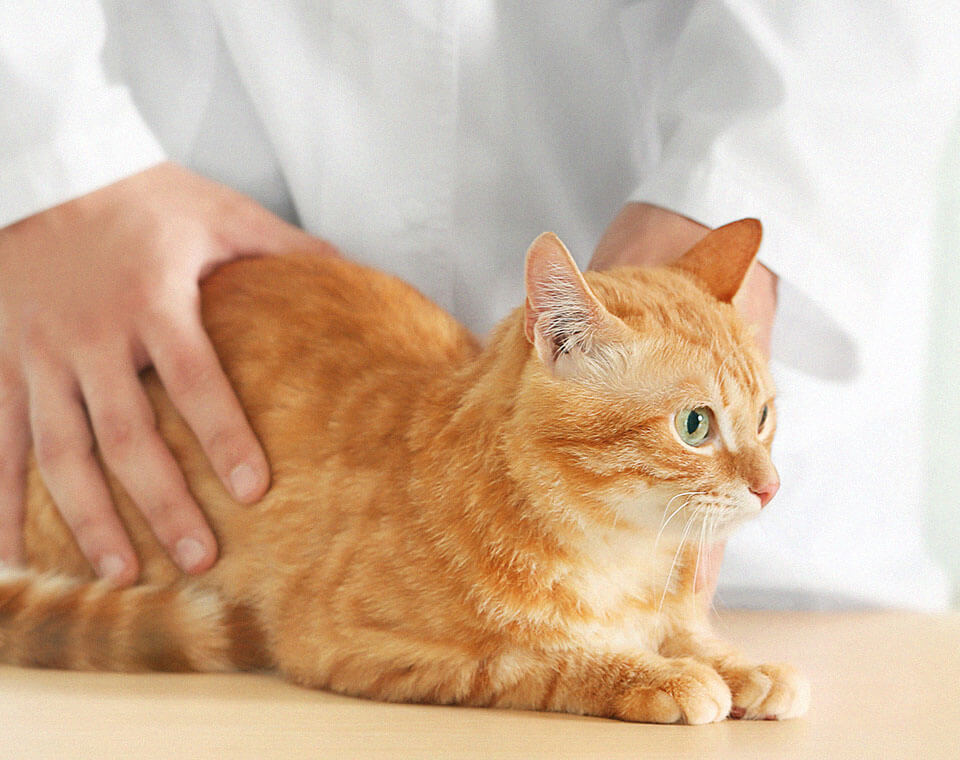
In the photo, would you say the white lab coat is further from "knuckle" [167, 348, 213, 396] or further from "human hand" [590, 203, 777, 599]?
"knuckle" [167, 348, 213, 396]

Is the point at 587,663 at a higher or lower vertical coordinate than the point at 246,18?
lower

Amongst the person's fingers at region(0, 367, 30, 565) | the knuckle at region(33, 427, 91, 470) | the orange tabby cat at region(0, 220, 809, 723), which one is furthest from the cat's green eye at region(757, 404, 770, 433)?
the person's fingers at region(0, 367, 30, 565)

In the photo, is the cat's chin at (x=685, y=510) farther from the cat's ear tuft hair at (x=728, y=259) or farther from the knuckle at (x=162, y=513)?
the knuckle at (x=162, y=513)

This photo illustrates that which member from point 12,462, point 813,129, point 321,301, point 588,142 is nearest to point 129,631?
point 12,462

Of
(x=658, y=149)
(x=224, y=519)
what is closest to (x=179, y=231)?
(x=224, y=519)

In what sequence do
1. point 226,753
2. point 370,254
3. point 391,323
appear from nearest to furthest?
point 226,753 → point 391,323 → point 370,254

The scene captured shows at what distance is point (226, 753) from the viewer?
2.23ft

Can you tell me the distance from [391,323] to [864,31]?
0.66 meters

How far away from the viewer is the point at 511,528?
2.80 feet

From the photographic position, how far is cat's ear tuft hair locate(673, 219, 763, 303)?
959 millimetres

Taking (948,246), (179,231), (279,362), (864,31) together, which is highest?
(864,31)

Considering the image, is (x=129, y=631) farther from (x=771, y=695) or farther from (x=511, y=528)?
(x=771, y=695)

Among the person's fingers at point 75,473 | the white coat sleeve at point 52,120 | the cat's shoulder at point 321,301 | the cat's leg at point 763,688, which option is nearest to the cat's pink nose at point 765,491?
the cat's leg at point 763,688

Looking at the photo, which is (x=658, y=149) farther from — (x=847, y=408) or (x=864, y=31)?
(x=847, y=408)
